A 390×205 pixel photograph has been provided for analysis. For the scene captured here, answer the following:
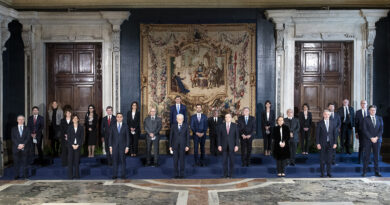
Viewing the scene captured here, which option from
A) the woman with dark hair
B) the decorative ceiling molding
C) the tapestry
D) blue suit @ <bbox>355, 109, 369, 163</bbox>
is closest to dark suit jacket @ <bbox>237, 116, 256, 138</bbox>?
the tapestry

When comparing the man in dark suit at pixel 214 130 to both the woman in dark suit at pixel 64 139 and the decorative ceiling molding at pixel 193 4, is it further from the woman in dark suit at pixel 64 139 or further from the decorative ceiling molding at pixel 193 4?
the woman in dark suit at pixel 64 139

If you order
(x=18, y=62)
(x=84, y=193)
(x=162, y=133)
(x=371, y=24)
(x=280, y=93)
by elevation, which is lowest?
(x=84, y=193)

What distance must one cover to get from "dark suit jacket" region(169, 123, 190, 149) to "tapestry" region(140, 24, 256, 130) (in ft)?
7.20

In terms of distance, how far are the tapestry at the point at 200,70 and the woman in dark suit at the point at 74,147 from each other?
8.21ft

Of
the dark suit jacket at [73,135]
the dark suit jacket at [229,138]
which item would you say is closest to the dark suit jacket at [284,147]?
the dark suit jacket at [229,138]

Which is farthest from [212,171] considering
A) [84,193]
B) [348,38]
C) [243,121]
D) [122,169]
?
[348,38]

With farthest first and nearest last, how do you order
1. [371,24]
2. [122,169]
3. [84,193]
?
1. [371,24]
2. [122,169]
3. [84,193]

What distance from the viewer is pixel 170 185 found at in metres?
8.15

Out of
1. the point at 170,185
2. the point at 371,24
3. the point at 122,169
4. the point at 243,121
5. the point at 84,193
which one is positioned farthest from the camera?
the point at 371,24

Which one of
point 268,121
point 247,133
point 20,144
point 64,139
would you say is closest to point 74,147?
point 64,139

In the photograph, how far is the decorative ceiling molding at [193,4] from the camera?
10867 mm

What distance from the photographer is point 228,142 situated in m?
8.78

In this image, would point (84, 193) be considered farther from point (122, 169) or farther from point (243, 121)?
point (243, 121)

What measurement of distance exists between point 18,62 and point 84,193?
517 cm
